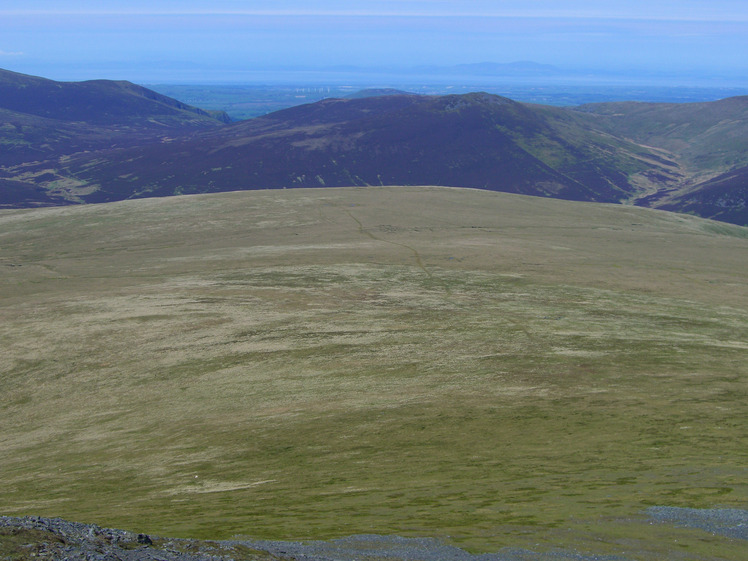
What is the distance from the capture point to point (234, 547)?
69.0ft

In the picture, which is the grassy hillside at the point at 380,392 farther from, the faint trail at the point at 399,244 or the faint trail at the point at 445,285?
the faint trail at the point at 399,244

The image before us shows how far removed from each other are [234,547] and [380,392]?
20.3 metres

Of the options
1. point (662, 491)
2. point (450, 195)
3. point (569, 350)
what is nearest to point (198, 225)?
point (450, 195)

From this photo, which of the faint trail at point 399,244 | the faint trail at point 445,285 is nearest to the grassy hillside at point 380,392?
the faint trail at point 445,285

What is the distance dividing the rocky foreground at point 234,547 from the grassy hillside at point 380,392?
929 mm

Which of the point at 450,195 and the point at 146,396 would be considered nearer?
the point at 146,396

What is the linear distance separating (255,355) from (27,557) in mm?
30462

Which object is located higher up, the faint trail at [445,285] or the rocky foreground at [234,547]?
the faint trail at [445,285]

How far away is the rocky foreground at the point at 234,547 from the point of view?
19016mm

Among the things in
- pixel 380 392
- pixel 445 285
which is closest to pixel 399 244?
pixel 445 285

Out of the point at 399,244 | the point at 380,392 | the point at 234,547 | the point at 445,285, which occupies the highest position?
the point at 399,244

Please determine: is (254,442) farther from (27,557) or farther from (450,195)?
(450,195)

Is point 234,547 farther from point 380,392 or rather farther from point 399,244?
point 399,244

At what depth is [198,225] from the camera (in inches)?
4277
